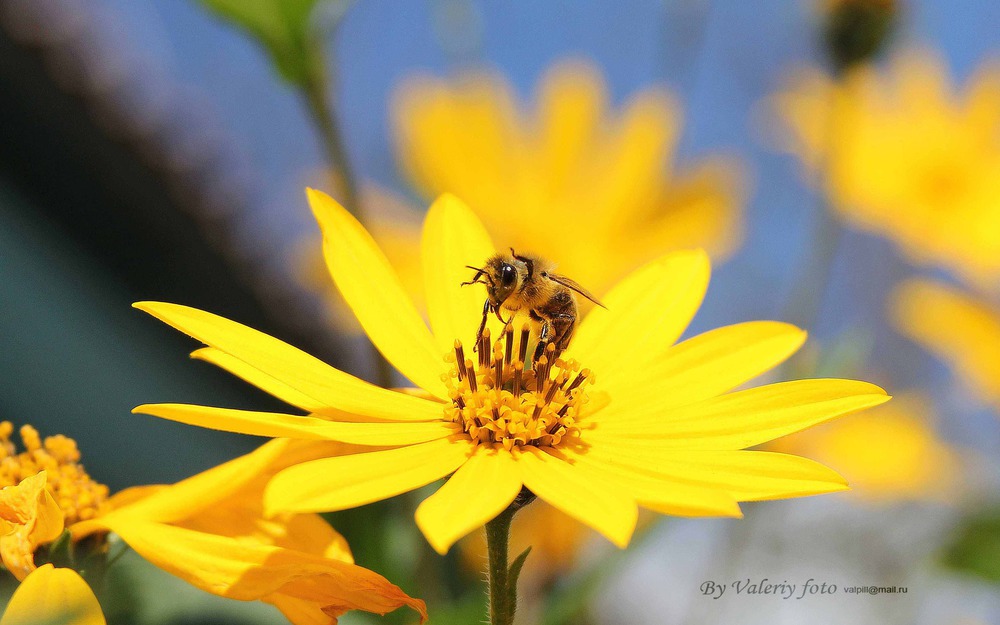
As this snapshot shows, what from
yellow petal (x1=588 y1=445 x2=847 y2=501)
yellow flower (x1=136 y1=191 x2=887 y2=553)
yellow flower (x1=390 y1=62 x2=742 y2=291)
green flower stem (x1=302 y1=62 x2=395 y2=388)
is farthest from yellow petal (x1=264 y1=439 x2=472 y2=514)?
yellow flower (x1=390 y1=62 x2=742 y2=291)

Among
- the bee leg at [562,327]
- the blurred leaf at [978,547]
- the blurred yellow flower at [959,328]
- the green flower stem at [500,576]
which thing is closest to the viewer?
the green flower stem at [500,576]

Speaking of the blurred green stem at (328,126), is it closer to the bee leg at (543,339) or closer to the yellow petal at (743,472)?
the bee leg at (543,339)

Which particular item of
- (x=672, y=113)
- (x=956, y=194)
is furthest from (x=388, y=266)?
(x=956, y=194)

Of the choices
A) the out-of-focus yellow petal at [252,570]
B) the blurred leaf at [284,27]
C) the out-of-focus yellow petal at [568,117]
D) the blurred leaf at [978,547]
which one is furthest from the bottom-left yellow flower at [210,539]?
the out-of-focus yellow petal at [568,117]

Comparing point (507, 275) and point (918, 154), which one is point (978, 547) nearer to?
point (507, 275)

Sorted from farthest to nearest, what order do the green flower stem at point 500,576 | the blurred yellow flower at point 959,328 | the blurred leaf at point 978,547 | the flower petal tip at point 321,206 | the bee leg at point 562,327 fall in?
the blurred yellow flower at point 959,328 < the blurred leaf at point 978,547 < the bee leg at point 562,327 < the flower petal tip at point 321,206 < the green flower stem at point 500,576

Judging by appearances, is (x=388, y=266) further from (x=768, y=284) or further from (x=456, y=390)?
(x=768, y=284)

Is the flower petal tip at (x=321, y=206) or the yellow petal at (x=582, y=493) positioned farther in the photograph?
the flower petal tip at (x=321, y=206)
